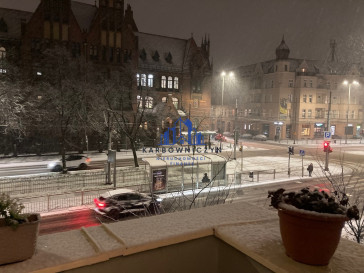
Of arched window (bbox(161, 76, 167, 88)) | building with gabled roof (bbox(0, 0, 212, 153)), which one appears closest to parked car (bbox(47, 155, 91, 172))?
building with gabled roof (bbox(0, 0, 212, 153))

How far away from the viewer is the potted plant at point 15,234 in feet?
10.5

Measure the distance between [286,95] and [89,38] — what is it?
42.7 m

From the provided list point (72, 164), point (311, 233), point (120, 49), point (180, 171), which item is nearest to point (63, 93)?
point (72, 164)

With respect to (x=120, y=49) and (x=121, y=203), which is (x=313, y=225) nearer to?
(x=121, y=203)

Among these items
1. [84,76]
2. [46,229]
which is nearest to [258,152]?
[84,76]

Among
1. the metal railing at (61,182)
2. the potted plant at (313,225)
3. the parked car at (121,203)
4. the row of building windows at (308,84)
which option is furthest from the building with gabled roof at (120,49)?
the potted plant at (313,225)

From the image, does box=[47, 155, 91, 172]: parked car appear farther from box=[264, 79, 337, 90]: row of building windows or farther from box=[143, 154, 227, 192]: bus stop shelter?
box=[264, 79, 337, 90]: row of building windows

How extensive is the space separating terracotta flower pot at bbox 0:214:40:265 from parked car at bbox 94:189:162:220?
11.9m

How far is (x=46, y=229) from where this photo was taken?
549 inches

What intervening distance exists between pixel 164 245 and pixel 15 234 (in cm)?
168

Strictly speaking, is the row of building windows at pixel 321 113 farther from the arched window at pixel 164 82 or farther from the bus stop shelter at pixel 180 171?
the bus stop shelter at pixel 180 171

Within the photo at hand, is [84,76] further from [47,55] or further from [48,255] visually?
[48,255]

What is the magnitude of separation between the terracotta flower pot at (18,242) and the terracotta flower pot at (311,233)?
2.80 m

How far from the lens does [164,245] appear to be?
12.3 feet
